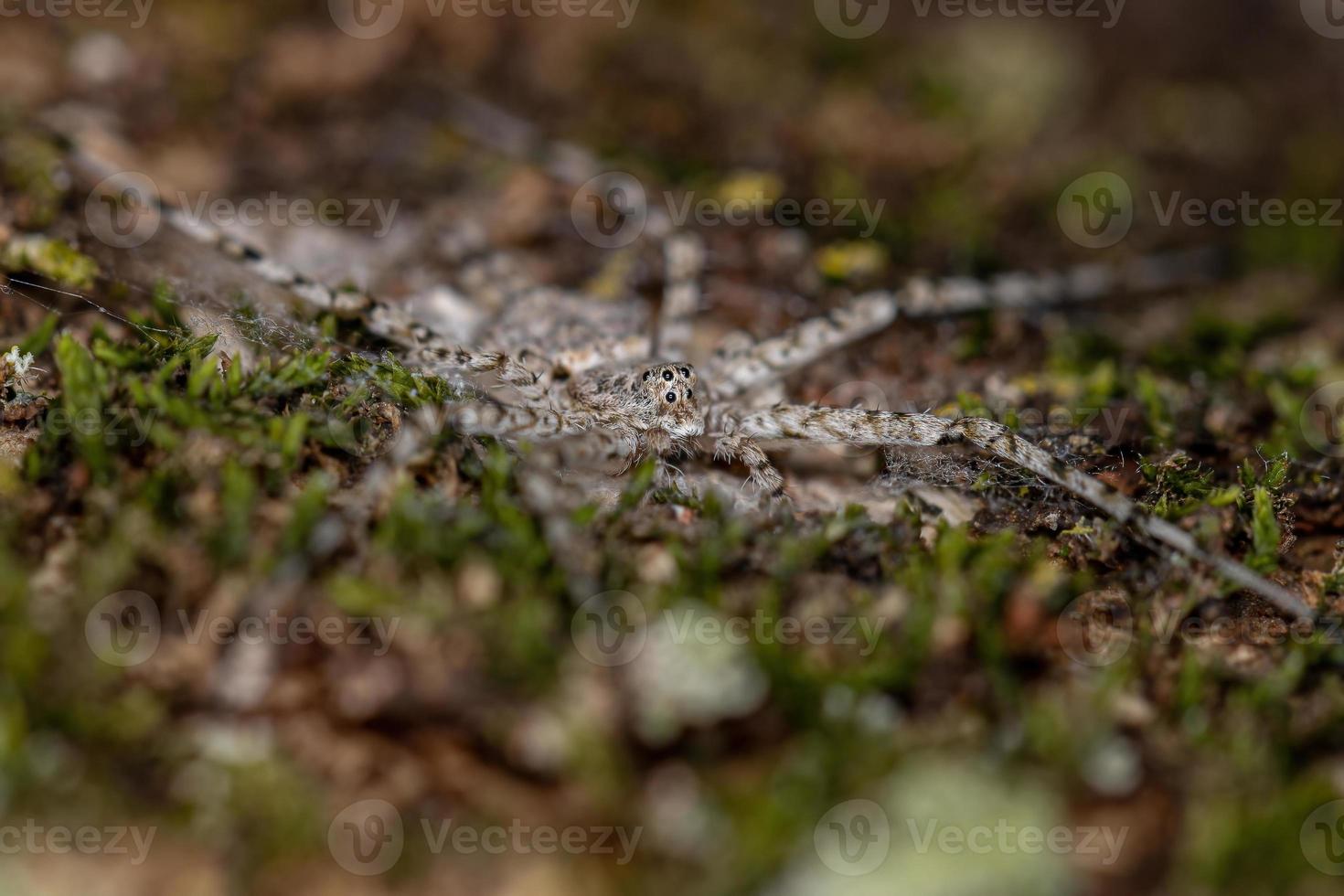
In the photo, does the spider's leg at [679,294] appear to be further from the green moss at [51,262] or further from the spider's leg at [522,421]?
the green moss at [51,262]

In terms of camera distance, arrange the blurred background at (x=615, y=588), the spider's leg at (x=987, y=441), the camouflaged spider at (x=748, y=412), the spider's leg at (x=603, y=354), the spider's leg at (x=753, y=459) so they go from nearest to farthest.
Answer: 1. the blurred background at (x=615, y=588)
2. the spider's leg at (x=987, y=441)
3. the camouflaged spider at (x=748, y=412)
4. the spider's leg at (x=753, y=459)
5. the spider's leg at (x=603, y=354)

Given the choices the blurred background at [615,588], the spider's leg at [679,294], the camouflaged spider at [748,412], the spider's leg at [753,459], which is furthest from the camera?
the spider's leg at [679,294]

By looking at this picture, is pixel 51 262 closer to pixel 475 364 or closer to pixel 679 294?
pixel 475 364

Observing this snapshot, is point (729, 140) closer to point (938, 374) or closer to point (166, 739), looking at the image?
point (938, 374)

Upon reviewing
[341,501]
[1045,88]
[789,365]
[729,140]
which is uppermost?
[1045,88]

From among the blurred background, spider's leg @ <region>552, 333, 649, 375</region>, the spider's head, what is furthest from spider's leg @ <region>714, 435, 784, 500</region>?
spider's leg @ <region>552, 333, 649, 375</region>

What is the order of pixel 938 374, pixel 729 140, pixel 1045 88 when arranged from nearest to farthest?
pixel 938 374 → pixel 729 140 → pixel 1045 88

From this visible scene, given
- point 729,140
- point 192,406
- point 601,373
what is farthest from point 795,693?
point 729,140

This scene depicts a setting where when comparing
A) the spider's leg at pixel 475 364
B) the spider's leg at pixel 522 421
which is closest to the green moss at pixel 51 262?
the spider's leg at pixel 475 364

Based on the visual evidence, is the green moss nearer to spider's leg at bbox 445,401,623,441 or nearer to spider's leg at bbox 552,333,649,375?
spider's leg at bbox 445,401,623,441
